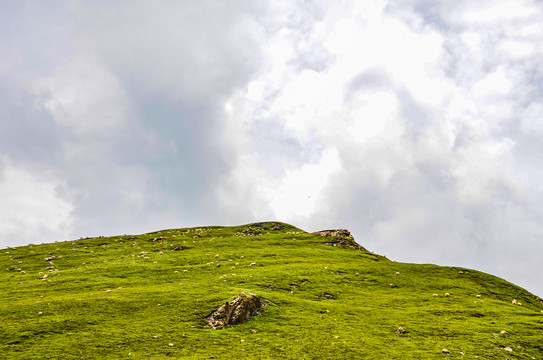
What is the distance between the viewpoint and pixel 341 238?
231ft

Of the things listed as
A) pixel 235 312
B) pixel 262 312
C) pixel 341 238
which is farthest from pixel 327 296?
pixel 341 238

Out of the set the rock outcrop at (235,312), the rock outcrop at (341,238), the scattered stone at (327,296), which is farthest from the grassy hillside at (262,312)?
the rock outcrop at (341,238)

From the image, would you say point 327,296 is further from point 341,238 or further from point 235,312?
point 341,238

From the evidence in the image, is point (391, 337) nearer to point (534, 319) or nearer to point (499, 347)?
point (499, 347)

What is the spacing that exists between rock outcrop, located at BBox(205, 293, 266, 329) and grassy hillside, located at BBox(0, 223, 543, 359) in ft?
2.44

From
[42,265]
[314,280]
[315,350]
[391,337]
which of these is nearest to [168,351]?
[315,350]

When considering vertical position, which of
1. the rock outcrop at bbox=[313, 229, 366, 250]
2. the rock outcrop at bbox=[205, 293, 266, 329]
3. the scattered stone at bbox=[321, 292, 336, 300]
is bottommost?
the rock outcrop at bbox=[205, 293, 266, 329]

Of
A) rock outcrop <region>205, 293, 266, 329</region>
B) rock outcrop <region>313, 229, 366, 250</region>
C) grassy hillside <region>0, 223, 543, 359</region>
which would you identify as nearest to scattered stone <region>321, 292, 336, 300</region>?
grassy hillside <region>0, 223, 543, 359</region>

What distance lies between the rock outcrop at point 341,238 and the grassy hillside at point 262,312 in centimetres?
842

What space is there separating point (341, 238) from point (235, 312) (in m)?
45.0

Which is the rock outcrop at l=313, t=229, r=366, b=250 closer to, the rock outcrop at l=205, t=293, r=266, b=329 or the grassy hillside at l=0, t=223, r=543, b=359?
the grassy hillside at l=0, t=223, r=543, b=359

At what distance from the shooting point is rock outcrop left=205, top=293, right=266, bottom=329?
2930 cm

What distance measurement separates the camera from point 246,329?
28469mm

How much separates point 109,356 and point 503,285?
54.0 meters
